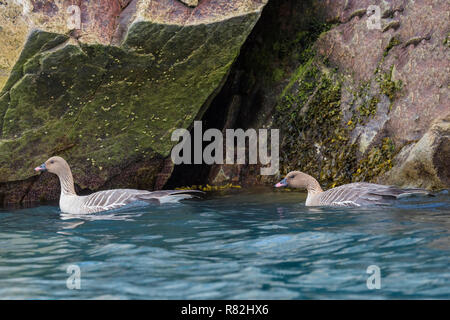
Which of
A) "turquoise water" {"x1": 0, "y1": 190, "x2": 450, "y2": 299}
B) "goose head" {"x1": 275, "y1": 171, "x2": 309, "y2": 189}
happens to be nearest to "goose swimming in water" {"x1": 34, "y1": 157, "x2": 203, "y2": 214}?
"turquoise water" {"x1": 0, "y1": 190, "x2": 450, "y2": 299}

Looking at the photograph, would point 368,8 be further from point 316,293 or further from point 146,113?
point 316,293

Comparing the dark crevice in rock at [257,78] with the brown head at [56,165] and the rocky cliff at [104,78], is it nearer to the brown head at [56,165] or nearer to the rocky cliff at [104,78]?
the rocky cliff at [104,78]

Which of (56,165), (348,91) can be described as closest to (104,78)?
(56,165)

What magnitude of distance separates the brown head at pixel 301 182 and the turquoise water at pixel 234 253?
3.07 ft

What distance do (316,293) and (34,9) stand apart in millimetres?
6594

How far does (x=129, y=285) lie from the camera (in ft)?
13.5

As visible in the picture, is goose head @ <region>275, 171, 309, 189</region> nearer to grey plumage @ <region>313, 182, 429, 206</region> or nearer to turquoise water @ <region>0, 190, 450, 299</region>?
grey plumage @ <region>313, 182, 429, 206</region>

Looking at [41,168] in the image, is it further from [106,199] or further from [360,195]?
[360,195]

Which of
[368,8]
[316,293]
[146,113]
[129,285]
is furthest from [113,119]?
[316,293]

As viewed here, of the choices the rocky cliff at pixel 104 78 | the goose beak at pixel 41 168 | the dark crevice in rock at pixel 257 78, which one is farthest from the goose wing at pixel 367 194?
the goose beak at pixel 41 168

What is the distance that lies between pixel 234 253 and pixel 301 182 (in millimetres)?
3969

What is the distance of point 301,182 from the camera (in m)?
8.82

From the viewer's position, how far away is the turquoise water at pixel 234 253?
3963mm

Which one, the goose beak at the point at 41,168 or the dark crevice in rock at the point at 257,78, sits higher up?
the dark crevice in rock at the point at 257,78
